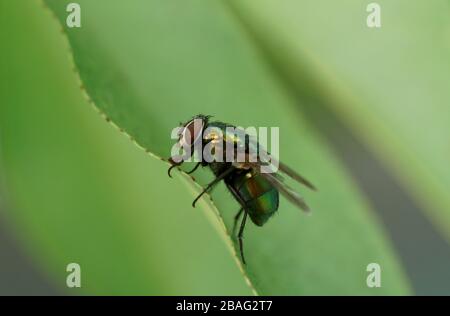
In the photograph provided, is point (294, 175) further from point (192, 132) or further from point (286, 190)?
point (192, 132)

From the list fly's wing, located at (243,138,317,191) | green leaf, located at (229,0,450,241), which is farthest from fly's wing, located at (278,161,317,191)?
green leaf, located at (229,0,450,241)

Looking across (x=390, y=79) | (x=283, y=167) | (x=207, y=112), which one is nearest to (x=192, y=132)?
(x=207, y=112)

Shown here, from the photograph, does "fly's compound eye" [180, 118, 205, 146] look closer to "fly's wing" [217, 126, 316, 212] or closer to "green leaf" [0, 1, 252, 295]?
"fly's wing" [217, 126, 316, 212]

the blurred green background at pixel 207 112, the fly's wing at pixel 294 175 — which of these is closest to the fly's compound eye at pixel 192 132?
the blurred green background at pixel 207 112

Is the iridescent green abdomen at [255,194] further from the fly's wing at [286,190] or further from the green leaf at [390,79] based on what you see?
the green leaf at [390,79]
